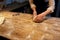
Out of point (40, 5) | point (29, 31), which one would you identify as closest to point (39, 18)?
point (29, 31)

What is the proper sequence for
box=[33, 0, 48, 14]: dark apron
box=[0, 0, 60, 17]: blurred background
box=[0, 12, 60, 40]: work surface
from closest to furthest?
box=[0, 12, 60, 40]: work surface
box=[33, 0, 48, 14]: dark apron
box=[0, 0, 60, 17]: blurred background

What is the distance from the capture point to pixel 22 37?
1072 millimetres

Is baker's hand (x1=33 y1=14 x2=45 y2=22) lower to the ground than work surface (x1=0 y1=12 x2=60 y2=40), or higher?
higher

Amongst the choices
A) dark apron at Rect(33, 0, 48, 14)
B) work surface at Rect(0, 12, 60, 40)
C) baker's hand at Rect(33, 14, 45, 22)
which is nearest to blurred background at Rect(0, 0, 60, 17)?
dark apron at Rect(33, 0, 48, 14)

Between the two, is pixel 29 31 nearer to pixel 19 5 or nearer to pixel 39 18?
pixel 39 18

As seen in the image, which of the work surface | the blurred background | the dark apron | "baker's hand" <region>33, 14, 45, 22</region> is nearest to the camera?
the work surface

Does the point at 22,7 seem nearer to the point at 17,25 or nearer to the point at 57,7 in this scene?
the point at 57,7

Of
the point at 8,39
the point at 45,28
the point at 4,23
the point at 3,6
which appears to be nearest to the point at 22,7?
the point at 3,6

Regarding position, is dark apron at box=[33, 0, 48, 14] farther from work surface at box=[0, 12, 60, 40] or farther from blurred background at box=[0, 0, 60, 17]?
work surface at box=[0, 12, 60, 40]

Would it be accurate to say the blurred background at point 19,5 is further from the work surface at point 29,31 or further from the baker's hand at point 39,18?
the work surface at point 29,31

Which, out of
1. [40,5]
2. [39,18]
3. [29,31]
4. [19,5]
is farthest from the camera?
[19,5]

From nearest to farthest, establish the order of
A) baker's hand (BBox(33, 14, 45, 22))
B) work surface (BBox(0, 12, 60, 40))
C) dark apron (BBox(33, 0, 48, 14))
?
1. work surface (BBox(0, 12, 60, 40))
2. baker's hand (BBox(33, 14, 45, 22))
3. dark apron (BBox(33, 0, 48, 14))

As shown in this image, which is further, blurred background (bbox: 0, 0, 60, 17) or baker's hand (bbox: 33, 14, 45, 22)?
blurred background (bbox: 0, 0, 60, 17)

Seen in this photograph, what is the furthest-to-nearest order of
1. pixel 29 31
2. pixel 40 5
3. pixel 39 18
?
pixel 40 5 → pixel 39 18 → pixel 29 31
